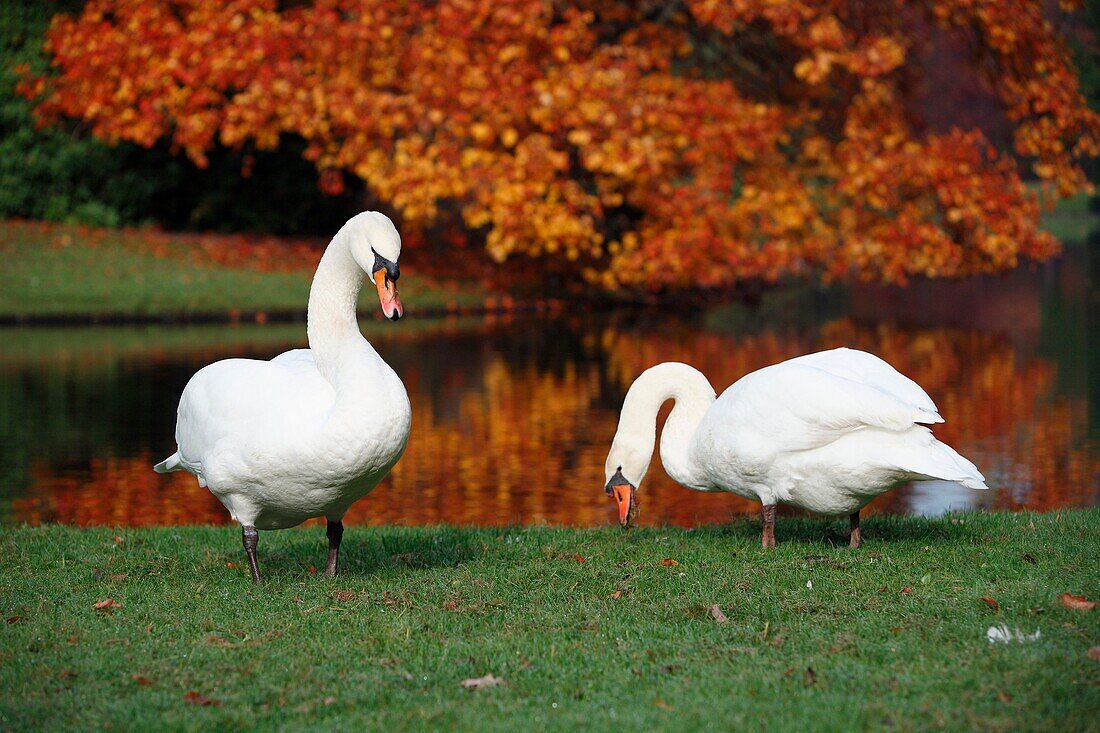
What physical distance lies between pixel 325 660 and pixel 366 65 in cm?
1735

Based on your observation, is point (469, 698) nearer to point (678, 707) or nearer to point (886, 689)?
point (678, 707)

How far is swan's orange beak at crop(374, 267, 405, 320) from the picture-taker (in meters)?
5.93

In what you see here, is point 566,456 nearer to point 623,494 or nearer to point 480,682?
point 623,494

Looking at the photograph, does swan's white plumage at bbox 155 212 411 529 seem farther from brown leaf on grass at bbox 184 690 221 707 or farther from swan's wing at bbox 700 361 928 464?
swan's wing at bbox 700 361 928 464

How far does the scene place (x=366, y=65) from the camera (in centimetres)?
2156

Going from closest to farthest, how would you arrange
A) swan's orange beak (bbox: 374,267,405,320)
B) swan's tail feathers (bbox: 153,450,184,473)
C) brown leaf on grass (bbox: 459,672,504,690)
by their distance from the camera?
brown leaf on grass (bbox: 459,672,504,690) → swan's orange beak (bbox: 374,267,405,320) → swan's tail feathers (bbox: 153,450,184,473)

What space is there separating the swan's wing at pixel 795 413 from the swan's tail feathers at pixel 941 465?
0.15 metres

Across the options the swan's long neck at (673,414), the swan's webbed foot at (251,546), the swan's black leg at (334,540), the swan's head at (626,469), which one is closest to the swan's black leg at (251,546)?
the swan's webbed foot at (251,546)

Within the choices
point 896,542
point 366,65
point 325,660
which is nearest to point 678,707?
point 325,660

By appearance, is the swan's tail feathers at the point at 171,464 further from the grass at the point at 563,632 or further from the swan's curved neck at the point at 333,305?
the swan's curved neck at the point at 333,305

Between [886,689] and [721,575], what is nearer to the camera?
[886,689]

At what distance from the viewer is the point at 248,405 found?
650 cm

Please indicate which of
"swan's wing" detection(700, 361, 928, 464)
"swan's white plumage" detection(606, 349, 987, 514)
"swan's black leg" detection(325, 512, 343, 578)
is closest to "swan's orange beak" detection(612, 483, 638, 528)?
"swan's white plumage" detection(606, 349, 987, 514)

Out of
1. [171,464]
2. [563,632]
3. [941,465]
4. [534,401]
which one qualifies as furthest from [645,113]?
[563,632]
